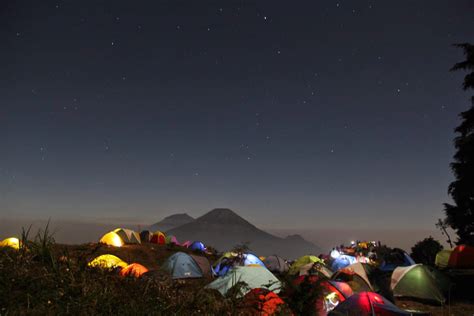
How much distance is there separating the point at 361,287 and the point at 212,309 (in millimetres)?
9703

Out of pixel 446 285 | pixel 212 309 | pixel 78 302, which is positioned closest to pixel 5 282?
pixel 78 302

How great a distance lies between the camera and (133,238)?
33656mm

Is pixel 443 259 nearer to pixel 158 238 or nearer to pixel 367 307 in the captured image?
pixel 367 307

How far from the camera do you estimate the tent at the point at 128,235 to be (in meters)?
32.7

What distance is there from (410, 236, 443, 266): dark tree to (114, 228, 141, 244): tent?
24970 millimetres

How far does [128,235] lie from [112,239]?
8.20ft

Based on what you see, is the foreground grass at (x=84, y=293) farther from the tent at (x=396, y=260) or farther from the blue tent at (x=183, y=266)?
the tent at (x=396, y=260)

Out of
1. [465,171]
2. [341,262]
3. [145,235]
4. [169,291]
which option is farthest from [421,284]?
[145,235]

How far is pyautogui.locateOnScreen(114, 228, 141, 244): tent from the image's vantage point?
32688 mm

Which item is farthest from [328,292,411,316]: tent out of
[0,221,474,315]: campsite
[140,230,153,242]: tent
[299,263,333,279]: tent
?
[140,230,153,242]: tent

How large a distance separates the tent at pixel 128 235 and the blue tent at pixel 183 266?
14764mm

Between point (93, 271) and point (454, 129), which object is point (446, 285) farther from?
point (93, 271)

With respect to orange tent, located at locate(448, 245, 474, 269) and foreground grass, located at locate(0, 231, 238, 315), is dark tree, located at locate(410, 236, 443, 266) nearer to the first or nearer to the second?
orange tent, located at locate(448, 245, 474, 269)

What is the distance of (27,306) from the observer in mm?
4441
